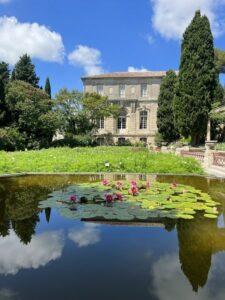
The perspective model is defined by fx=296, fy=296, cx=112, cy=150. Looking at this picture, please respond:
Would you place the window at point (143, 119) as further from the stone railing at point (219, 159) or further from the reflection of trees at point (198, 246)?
the reflection of trees at point (198, 246)

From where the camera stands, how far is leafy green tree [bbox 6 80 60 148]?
1015 inches

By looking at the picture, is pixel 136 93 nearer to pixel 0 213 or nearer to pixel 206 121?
pixel 206 121

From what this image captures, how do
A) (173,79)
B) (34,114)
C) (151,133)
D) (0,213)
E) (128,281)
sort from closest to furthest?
(128,281) → (0,213) → (34,114) → (173,79) → (151,133)

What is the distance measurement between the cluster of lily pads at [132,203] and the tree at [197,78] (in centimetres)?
1646

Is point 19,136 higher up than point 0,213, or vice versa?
point 19,136

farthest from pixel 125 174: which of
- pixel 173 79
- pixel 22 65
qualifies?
pixel 22 65

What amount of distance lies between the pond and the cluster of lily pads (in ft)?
0.76

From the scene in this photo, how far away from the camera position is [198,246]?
4160 mm

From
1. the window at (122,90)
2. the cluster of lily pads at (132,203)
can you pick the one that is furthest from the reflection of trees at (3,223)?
the window at (122,90)

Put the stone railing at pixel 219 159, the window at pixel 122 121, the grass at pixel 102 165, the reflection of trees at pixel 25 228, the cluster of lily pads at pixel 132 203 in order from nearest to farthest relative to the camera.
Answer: the reflection of trees at pixel 25 228, the cluster of lily pads at pixel 132 203, the grass at pixel 102 165, the stone railing at pixel 219 159, the window at pixel 122 121

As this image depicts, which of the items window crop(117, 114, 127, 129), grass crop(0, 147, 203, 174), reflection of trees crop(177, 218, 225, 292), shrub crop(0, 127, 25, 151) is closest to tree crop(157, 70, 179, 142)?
window crop(117, 114, 127, 129)

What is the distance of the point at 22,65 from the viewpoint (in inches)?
1507

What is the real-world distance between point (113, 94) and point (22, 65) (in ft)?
40.7

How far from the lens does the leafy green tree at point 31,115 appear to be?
25781 millimetres
